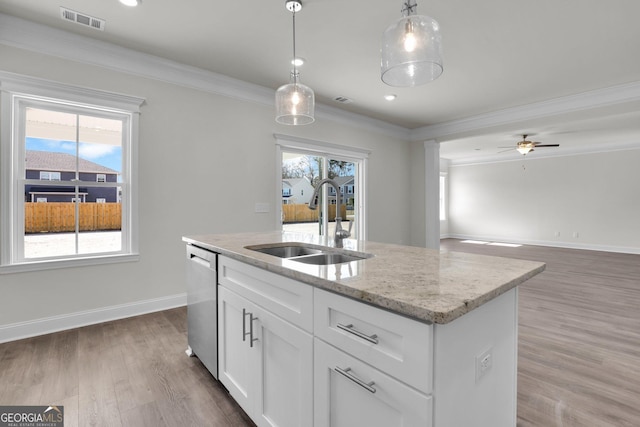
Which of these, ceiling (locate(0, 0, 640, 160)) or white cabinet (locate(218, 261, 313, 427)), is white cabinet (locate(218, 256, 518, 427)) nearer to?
white cabinet (locate(218, 261, 313, 427))

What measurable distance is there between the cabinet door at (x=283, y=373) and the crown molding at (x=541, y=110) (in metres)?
5.39

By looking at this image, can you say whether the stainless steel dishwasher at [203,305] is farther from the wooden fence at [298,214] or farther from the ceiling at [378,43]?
the wooden fence at [298,214]

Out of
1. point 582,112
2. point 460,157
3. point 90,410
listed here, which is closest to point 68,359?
point 90,410

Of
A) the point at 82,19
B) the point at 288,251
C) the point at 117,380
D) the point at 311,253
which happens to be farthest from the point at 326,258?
the point at 82,19

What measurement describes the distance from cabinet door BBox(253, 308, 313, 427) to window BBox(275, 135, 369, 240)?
3050 mm

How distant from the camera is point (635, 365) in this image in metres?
2.22

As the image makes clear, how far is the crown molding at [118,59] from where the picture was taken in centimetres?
267

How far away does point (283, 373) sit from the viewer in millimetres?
1314

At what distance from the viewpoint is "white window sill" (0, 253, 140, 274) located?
2.69 m

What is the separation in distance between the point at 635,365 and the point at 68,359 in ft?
13.5

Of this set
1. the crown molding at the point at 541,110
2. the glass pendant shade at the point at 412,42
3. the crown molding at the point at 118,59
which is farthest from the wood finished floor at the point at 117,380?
the crown molding at the point at 541,110

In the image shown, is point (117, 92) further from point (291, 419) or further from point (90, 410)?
point (291, 419)

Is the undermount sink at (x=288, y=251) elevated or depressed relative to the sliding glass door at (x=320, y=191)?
depressed

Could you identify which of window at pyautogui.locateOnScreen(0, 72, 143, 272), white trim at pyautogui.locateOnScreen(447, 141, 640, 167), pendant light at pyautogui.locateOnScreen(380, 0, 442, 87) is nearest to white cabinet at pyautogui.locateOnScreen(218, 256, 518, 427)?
pendant light at pyautogui.locateOnScreen(380, 0, 442, 87)
